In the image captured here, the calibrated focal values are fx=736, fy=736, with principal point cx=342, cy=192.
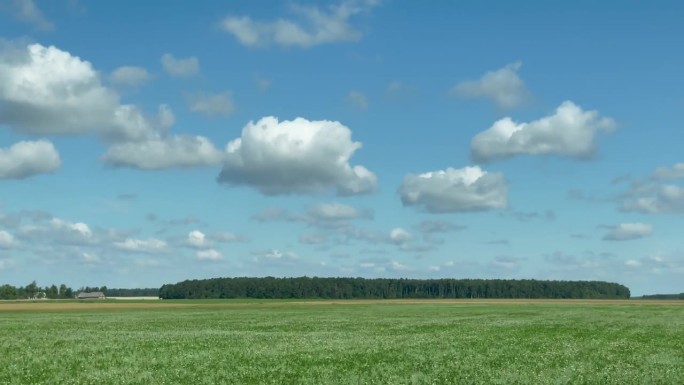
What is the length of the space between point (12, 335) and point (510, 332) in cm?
3712

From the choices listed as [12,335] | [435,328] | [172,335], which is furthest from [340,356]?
[12,335]

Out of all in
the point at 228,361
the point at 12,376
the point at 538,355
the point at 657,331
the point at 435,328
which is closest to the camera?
the point at 12,376

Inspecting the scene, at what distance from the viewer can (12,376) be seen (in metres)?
30.4

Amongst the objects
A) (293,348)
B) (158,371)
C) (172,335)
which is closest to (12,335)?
(172,335)

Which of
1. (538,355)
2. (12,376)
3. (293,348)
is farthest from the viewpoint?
(293,348)

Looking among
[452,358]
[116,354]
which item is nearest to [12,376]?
[116,354]

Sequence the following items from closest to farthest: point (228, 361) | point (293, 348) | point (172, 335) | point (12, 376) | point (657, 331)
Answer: point (12, 376), point (228, 361), point (293, 348), point (172, 335), point (657, 331)

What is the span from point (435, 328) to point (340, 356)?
83.9 feet

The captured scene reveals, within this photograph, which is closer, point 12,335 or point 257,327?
point 12,335

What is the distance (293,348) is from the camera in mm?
41719

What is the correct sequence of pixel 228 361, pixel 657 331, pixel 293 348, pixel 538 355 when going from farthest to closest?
1. pixel 657 331
2. pixel 293 348
3. pixel 538 355
4. pixel 228 361

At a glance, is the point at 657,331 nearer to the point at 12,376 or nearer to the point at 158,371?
the point at 158,371

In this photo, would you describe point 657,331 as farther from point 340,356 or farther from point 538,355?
point 340,356

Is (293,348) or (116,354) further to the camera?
(293,348)
